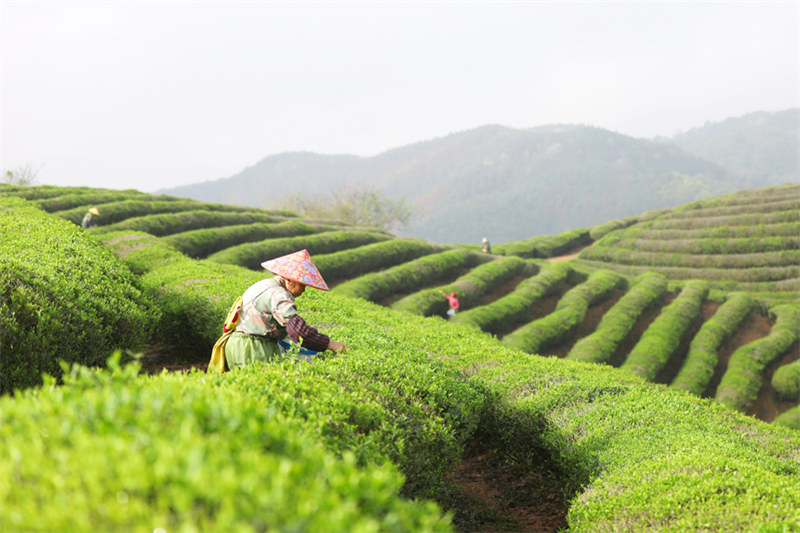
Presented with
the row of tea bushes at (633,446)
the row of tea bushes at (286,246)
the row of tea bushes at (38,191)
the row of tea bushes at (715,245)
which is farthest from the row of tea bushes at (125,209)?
the row of tea bushes at (715,245)

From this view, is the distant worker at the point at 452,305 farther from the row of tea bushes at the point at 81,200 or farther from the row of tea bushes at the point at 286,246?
the row of tea bushes at the point at 81,200

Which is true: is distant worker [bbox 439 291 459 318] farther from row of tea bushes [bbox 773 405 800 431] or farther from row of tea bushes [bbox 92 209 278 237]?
row of tea bushes [bbox 773 405 800 431]

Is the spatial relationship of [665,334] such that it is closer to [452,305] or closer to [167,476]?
[452,305]

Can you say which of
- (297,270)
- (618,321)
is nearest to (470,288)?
(618,321)

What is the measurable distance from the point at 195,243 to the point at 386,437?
68.5 ft

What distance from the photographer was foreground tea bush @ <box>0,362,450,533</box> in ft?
6.27

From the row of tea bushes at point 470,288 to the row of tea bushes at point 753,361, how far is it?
36.3 feet

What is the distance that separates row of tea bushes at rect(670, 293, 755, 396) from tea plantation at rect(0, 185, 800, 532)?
167mm

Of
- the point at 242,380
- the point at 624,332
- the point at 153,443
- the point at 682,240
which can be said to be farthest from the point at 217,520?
the point at 682,240

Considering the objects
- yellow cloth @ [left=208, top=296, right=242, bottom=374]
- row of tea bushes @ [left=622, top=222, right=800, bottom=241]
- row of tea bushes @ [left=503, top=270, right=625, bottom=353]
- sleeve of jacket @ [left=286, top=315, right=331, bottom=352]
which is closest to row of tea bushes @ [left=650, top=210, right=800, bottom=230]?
row of tea bushes @ [left=622, top=222, right=800, bottom=241]

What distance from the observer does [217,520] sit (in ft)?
6.27

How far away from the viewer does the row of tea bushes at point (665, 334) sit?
2224 centimetres

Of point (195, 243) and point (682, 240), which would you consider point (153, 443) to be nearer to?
point (195, 243)

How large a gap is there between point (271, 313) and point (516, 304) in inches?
784
